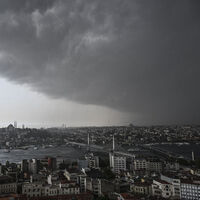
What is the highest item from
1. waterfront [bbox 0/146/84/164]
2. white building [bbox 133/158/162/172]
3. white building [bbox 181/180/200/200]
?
white building [bbox 181/180/200/200]

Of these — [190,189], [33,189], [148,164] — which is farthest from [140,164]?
[33,189]

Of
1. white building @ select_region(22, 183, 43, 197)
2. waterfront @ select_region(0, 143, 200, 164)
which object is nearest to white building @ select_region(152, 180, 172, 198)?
white building @ select_region(22, 183, 43, 197)

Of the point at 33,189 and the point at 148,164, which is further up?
the point at 33,189

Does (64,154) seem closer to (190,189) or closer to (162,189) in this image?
(162,189)

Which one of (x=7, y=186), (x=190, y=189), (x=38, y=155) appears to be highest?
(x=190, y=189)

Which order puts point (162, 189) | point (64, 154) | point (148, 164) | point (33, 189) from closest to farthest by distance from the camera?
1. point (162, 189)
2. point (33, 189)
3. point (148, 164)
4. point (64, 154)

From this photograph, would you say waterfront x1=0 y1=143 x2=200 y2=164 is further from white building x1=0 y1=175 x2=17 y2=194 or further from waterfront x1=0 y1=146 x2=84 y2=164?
white building x1=0 y1=175 x2=17 y2=194

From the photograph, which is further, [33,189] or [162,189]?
[33,189]

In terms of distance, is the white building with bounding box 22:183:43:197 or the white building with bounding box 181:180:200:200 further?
the white building with bounding box 22:183:43:197

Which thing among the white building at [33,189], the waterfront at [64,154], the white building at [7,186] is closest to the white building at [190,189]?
the white building at [33,189]

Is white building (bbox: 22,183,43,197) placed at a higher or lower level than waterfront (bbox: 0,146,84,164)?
higher

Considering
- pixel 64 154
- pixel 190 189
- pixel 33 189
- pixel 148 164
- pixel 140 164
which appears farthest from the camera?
pixel 64 154
